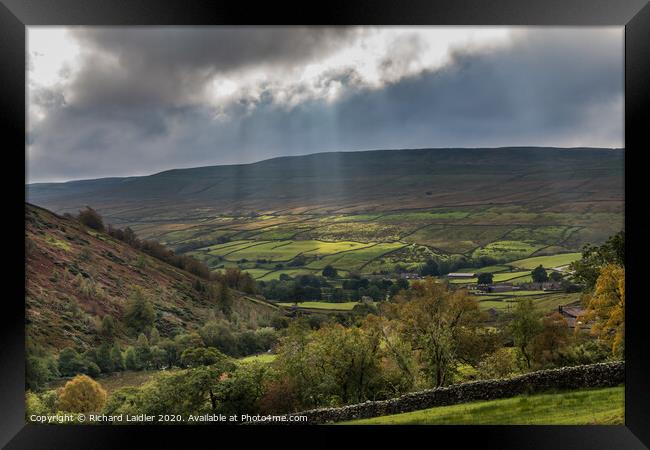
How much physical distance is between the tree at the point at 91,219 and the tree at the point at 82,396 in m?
4.32

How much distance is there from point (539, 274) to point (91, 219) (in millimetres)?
11642

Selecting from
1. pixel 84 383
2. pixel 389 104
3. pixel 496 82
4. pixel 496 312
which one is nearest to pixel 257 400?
pixel 84 383

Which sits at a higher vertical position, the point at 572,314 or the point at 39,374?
the point at 572,314

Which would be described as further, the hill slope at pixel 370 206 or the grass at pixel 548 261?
the grass at pixel 548 261

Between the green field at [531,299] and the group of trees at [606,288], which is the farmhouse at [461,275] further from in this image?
the group of trees at [606,288]

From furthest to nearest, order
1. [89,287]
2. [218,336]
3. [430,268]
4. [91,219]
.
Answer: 1. [430,268]
2. [218,336]
3. [91,219]
4. [89,287]

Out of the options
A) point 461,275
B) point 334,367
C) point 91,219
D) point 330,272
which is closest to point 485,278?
point 461,275

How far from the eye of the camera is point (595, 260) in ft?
34.4

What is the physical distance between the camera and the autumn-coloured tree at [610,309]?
824 centimetres

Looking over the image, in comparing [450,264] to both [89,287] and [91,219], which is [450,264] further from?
[91,219]

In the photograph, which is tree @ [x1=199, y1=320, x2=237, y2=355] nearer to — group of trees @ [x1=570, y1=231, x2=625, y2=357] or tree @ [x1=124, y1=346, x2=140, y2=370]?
tree @ [x1=124, y1=346, x2=140, y2=370]

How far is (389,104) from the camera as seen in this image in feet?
39.4

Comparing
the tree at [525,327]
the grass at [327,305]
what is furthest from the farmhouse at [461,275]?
the tree at [525,327]

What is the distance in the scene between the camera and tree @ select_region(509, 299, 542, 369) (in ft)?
33.2
